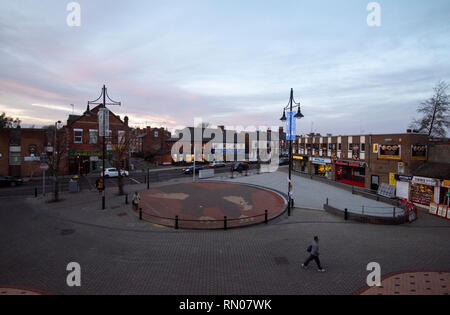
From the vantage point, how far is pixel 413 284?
24.4 ft

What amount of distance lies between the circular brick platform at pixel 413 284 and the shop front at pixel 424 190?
1375 centimetres

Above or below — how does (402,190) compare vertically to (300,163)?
below

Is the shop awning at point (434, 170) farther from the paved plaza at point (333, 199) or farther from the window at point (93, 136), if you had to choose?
the window at point (93, 136)

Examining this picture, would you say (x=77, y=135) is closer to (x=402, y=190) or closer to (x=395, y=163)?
(x=395, y=163)

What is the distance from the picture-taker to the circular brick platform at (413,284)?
7.00m

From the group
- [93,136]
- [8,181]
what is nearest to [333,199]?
[8,181]

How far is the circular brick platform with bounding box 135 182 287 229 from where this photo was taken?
545 inches

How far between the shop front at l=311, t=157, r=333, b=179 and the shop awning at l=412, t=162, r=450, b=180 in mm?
12173

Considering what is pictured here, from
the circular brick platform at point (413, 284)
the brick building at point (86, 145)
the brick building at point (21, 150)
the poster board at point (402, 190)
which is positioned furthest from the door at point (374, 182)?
the brick building at point (21, 150)

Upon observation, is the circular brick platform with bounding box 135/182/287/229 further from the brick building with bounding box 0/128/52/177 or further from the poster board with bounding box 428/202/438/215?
the brick building with bounding box 0/128/52/177

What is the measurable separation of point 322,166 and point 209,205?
2422cm
